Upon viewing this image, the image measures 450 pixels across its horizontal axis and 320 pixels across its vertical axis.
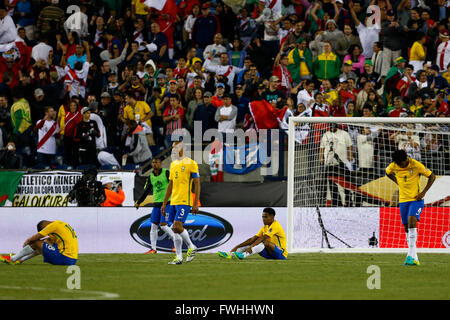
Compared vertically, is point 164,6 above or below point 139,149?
above

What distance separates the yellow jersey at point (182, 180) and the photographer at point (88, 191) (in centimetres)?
403

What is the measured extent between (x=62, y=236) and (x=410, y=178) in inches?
229

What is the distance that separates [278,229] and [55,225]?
13.1 ft

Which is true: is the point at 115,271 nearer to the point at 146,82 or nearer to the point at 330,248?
the point at 330,248

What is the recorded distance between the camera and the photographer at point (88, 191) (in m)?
18.2

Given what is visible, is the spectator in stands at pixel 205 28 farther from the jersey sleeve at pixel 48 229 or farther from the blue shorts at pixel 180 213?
the jersey sleeve at pixel 48 229

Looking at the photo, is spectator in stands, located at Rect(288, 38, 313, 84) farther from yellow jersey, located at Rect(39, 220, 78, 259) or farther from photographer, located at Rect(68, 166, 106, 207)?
yellow jersey, located at Rect(39, 220, 78, 259)

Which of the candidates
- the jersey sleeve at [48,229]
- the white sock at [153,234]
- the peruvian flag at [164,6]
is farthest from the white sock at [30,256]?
the peruvian flag at [164,6]

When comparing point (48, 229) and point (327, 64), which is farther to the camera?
point (327, 64)

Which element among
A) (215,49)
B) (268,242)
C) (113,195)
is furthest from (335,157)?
(215,49)

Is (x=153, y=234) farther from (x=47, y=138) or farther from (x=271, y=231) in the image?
(x=47, y=138)

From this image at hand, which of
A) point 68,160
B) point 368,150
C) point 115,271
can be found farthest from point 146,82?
point 115,271

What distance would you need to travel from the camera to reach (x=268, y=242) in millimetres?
14688

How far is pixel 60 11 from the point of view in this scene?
2431 centimetres
